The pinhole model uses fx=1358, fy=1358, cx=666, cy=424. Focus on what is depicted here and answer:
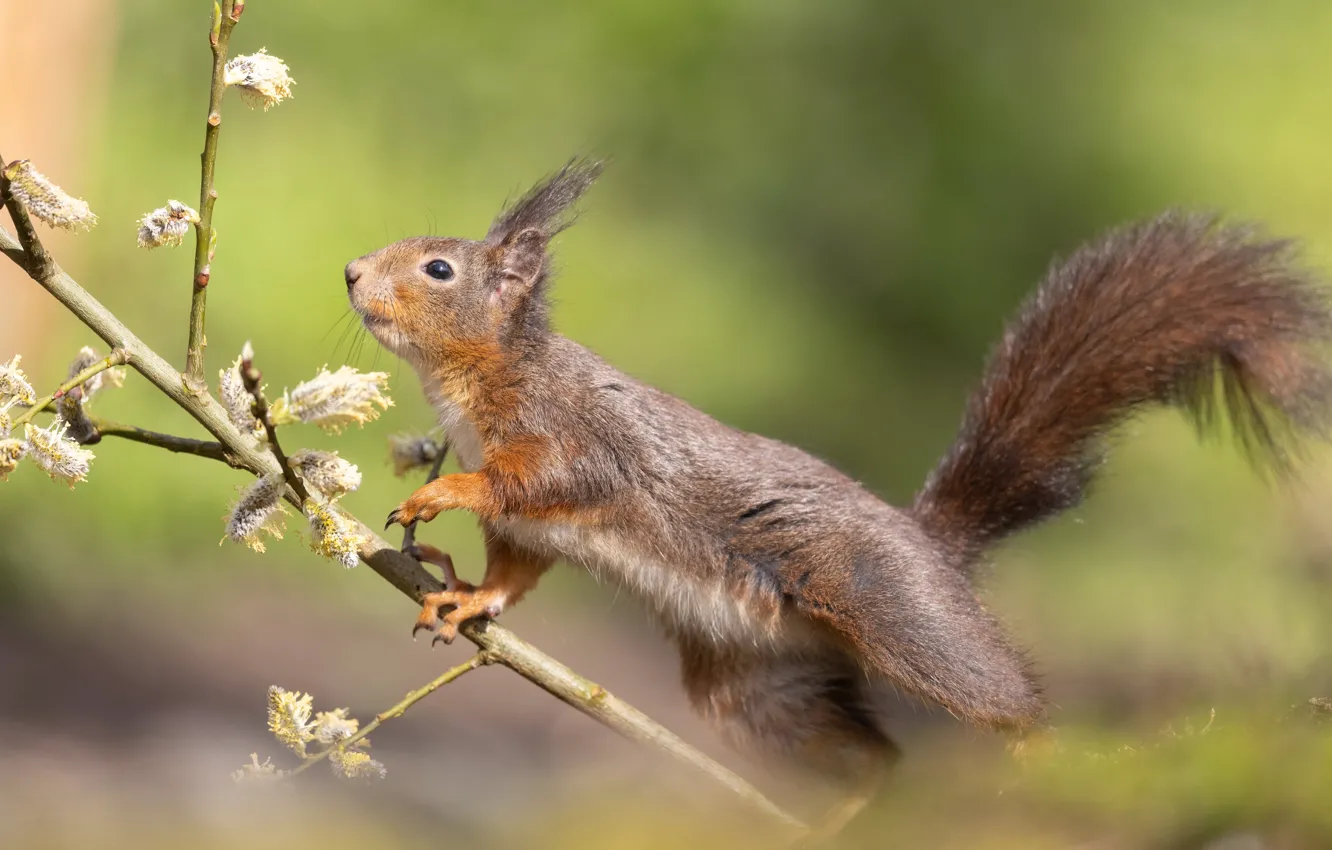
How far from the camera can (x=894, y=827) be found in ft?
3.24

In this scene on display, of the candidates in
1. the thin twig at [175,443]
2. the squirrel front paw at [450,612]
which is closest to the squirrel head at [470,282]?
the squirrel front paw at [450,612]

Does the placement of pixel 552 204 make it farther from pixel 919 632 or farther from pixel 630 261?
pixel 630 261

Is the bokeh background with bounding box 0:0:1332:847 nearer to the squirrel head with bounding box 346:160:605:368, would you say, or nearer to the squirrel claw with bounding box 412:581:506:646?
the squirrel claw with bounding box 412:581:506:646

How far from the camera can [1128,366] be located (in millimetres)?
2438

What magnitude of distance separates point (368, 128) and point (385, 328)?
360 cm

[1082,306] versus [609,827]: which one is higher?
[1082,306]

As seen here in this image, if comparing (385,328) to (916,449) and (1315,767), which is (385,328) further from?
(916,449)

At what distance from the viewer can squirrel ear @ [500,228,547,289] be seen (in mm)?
2469

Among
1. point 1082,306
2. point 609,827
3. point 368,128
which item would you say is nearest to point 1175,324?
point 1082,306

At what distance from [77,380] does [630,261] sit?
4706mm

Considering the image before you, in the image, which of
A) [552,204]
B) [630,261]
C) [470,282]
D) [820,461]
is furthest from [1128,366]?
[630,261]

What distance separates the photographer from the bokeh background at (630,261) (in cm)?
395

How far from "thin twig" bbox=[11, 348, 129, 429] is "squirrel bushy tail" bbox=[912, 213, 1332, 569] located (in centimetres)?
159

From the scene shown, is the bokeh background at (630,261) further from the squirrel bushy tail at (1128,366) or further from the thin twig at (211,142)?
the thin twig at (211,142)
